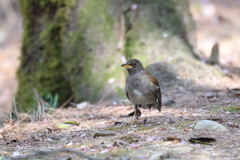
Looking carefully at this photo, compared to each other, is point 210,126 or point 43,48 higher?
point 43,48

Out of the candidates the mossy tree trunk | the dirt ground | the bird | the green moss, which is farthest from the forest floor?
the green moss

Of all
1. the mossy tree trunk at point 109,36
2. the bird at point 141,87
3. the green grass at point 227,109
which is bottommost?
the green grass at point 227,109

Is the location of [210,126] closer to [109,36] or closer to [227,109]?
[227,109]

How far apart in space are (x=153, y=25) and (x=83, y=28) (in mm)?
1685

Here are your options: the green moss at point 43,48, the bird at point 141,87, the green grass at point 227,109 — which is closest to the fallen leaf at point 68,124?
the bird at point 141,87

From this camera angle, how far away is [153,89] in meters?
3.85

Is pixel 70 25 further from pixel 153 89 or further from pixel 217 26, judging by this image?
pixel 217 26

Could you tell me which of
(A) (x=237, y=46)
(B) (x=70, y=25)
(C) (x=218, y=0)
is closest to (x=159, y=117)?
(B) (x=70, y=25)

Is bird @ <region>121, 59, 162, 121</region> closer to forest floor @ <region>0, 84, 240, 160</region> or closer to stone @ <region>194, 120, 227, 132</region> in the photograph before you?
forest floor @ <region>0, 84, 240, 160</region>

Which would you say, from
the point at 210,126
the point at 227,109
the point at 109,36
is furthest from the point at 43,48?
the point at 210,126

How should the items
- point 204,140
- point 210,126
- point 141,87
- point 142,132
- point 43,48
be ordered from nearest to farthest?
1. point 204,140
2. point 210,126
3. point 142,132
4. point 141,87
5. point 43,48

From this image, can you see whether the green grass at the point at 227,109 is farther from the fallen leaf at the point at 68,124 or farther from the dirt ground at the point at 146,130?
the fallen leaf at the point at 68,124

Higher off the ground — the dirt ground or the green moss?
the green moss

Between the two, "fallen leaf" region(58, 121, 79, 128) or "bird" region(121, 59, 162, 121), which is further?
"fallen leaf" region(58, 121, 79, 128)
